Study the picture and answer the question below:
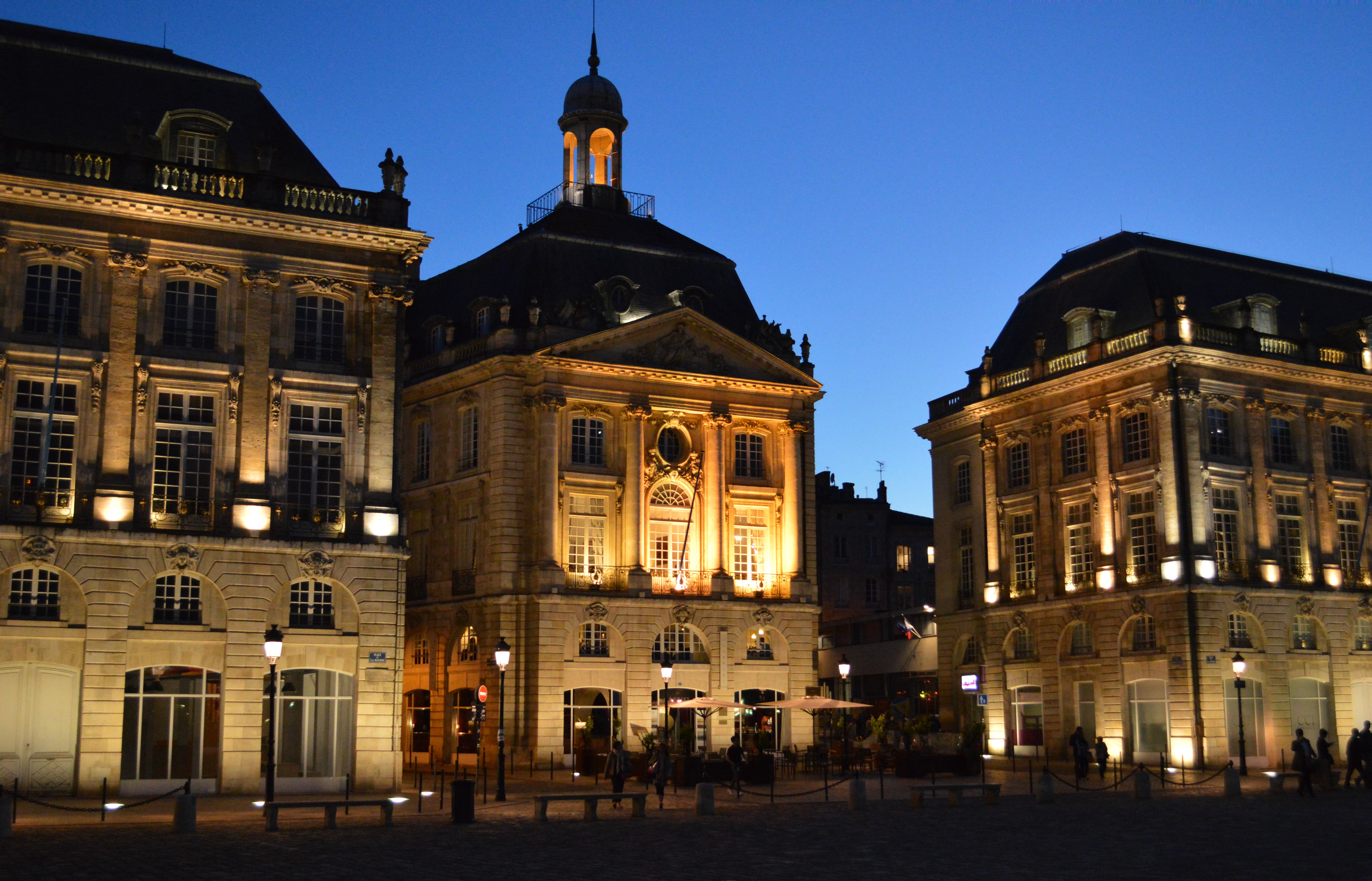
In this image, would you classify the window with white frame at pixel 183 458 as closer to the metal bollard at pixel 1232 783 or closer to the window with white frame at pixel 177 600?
the window with white frame at pixel 177 600

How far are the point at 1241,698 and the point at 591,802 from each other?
80.4 feet

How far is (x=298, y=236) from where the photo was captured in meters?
41.1

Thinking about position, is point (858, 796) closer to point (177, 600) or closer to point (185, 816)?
point (185, 816)

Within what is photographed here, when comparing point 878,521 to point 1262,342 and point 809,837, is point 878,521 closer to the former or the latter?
point 1262,342

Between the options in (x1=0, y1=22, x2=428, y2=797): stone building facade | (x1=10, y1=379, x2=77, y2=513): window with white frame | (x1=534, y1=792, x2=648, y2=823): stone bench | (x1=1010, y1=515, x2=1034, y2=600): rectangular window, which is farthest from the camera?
(x1=1010, y1=515, x2=1034, y2=600): rectangular window

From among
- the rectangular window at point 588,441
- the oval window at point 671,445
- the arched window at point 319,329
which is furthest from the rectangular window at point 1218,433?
the arched window at point 319,329

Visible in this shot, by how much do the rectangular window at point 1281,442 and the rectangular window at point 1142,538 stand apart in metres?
5.33

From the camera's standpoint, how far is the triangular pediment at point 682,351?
5669 cm

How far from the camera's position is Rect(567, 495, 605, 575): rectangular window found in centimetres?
5606

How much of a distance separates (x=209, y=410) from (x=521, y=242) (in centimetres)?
2217

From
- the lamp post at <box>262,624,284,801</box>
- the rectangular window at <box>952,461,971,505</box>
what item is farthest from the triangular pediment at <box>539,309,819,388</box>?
the lamp post at <box>262,624,284,801</box>

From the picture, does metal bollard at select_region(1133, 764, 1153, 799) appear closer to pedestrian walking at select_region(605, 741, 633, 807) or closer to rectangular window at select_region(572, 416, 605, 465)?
pedestrian walking at select_region(605, 741, 633, 807)

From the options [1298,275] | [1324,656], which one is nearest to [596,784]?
[1324,656]

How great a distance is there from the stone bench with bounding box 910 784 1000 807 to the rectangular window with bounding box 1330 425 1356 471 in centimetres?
2937
